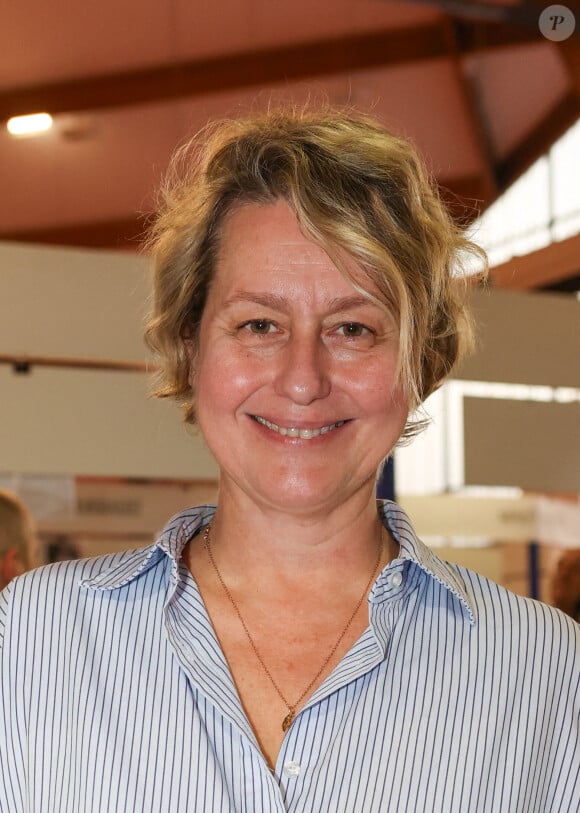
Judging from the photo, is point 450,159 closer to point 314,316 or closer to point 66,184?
point 66,184

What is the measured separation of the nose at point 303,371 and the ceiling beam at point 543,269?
7.92 feet

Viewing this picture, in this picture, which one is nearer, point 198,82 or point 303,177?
point 303,177

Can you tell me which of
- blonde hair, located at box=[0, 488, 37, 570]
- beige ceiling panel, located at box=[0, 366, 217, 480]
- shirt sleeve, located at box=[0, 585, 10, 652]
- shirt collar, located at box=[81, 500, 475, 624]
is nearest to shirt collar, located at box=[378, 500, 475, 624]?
shirt collar, located at box=[81, 500, 475, 624]

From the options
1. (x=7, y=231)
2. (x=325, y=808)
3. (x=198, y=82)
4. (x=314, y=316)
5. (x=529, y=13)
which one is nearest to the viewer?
(x=325, y=808)

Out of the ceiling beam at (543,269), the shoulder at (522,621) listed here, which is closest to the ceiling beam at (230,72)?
the ceiling beam at (543,269)

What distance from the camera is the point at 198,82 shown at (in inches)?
139

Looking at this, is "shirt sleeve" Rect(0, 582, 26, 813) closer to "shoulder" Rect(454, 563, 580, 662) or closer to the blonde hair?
"shoulder" Rect(454, 563, 580, 662)

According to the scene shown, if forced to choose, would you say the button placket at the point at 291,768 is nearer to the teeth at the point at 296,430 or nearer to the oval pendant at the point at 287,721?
the oval pendant at the point at 287,721

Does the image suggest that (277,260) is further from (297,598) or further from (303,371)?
(297,598)

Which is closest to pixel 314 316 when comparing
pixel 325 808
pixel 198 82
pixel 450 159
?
pixel 325 808

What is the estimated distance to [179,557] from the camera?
4.49 feet

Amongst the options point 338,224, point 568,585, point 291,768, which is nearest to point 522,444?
point 568,585

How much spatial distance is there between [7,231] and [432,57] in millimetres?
1376

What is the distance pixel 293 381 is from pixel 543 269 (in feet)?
8.29
